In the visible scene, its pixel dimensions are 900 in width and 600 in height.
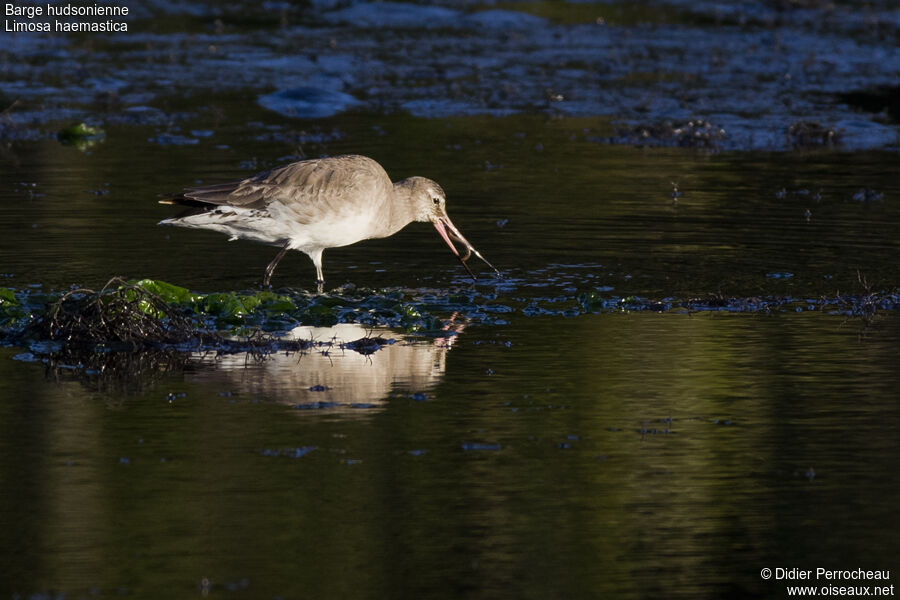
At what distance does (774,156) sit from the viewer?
64.6 ft

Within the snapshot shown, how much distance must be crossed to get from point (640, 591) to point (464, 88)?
60.2 ft

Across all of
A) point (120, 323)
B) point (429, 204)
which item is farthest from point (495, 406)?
point (429, 204)

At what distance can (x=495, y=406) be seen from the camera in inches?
352

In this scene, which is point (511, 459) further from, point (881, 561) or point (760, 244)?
point (760, 244)

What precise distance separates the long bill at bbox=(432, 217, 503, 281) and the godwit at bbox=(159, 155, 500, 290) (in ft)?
0.15

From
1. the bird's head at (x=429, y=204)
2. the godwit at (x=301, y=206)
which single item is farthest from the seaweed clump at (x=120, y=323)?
the bird's head at (x=429, y=204)

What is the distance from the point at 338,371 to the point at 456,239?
4.49 meters

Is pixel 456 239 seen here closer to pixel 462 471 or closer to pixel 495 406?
pixel 495 406

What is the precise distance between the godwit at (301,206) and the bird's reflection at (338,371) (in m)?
1.79

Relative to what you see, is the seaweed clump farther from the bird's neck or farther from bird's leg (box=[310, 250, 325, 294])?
the bird's neck

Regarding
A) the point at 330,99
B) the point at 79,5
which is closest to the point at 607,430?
the point at 330,99

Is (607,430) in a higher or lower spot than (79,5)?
lower

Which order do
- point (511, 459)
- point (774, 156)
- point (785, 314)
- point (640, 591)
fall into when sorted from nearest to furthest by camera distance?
point (640, 591) → point (511, 459) → point (785, 314) → point (774, 156)

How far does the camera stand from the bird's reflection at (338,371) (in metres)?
9.12
